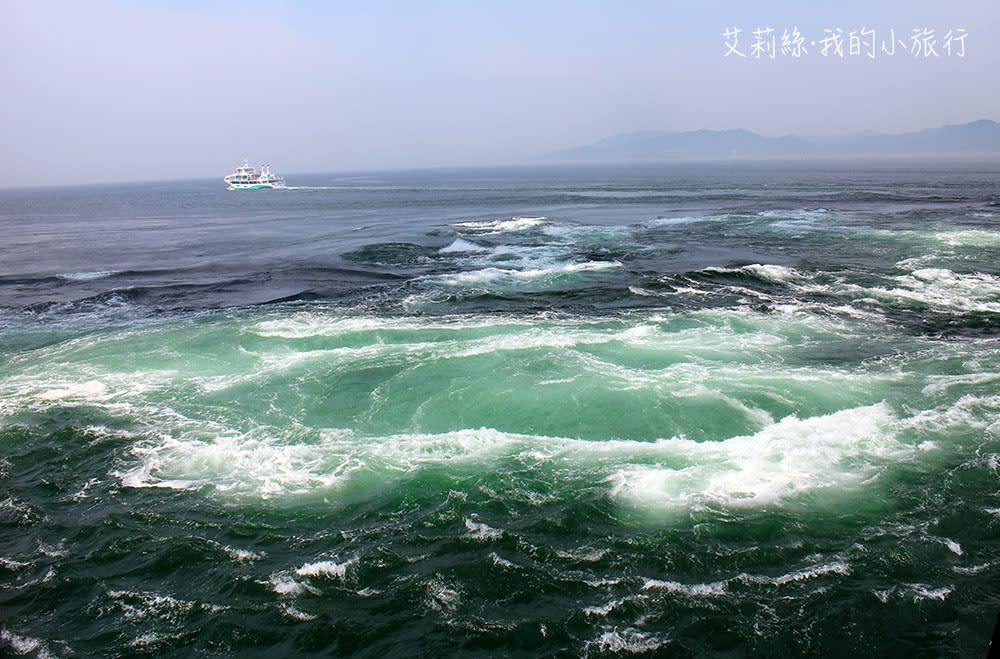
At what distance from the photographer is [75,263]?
44.4 m

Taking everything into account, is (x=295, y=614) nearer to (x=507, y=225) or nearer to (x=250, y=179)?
(x=507, y=225)

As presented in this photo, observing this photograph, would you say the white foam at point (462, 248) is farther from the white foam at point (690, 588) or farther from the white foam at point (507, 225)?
the white foam at point (690, 588)

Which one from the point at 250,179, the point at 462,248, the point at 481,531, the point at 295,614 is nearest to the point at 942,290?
the point at 481,531

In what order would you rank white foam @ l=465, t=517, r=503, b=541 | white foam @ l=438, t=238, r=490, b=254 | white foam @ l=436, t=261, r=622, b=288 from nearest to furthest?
white foam @ l=465, t=517, r=503, b=541 → white foam @ l=436, t=261, r=622, b=288 → white foam @ l=438, t=238, r=490, b=254

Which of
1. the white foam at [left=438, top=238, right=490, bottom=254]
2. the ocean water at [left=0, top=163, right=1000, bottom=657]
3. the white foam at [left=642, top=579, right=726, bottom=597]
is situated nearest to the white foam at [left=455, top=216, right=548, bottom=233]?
the white foam at [left=438, top=238, right=490, bottom=254]

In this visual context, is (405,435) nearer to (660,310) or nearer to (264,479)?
(264,479)

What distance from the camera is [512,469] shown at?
12992mm

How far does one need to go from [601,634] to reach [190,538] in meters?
8.02

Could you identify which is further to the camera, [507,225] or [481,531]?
[507,225]

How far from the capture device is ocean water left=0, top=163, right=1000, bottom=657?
28.3 ft

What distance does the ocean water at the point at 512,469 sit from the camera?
8617 millimetres

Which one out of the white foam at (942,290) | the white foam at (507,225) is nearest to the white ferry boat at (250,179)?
the white foam at (507,225)

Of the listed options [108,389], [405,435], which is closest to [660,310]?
[405,435]

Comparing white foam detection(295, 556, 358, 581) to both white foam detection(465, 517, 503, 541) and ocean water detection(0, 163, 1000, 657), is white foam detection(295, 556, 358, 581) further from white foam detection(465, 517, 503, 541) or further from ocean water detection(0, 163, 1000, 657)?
white foam detection(465, 517, 503, 541)
